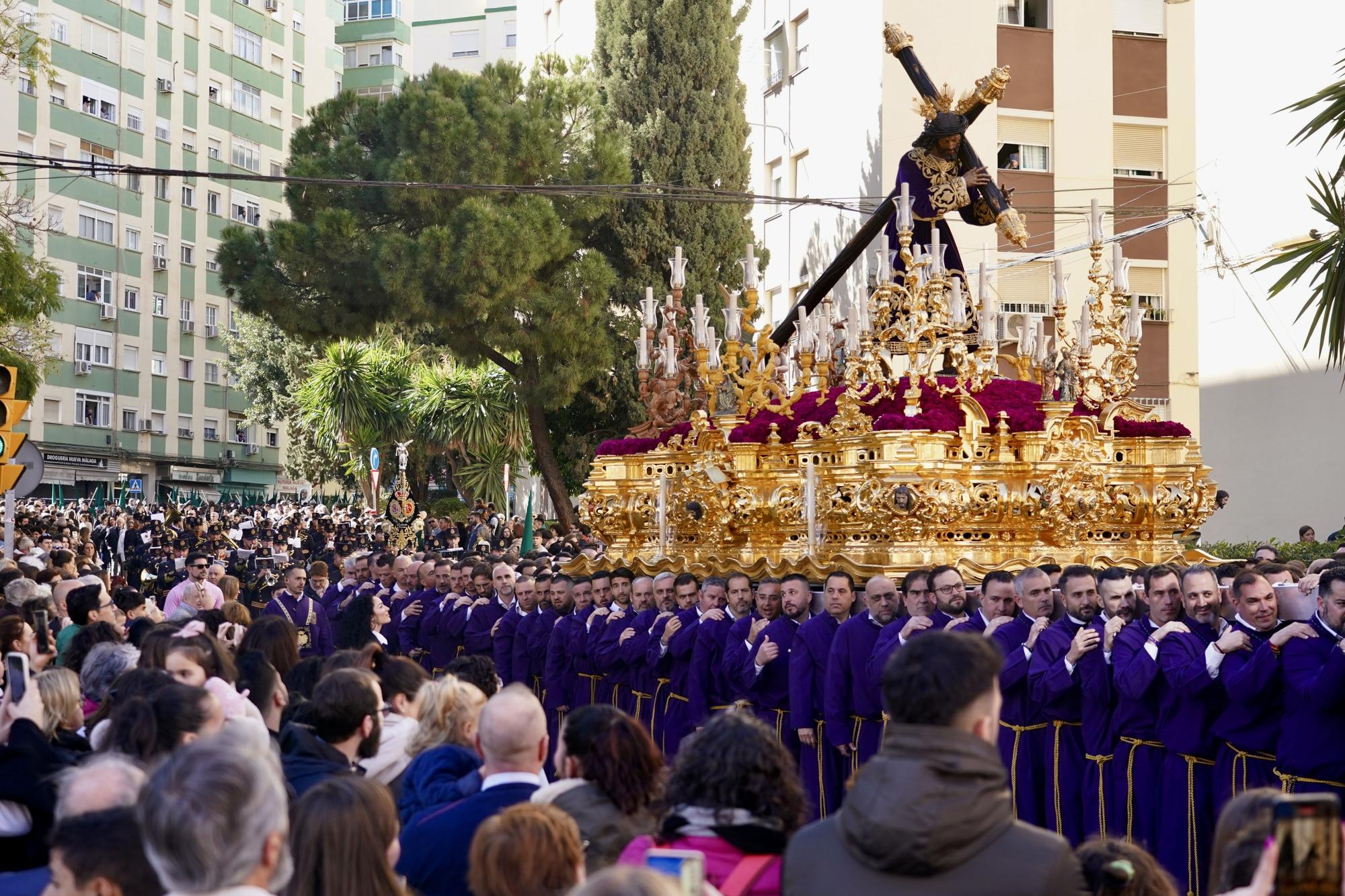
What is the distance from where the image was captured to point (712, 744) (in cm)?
385

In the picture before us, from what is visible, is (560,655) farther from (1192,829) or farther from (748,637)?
(1192,829)

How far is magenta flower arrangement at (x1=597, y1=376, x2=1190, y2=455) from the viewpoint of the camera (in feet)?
35.4

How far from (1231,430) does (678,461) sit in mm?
13164

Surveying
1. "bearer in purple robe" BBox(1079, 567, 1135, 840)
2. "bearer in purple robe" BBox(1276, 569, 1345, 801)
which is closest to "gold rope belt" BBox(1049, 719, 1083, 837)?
"bearer in purple robe" BBox(1079, 567, 1135, 840)

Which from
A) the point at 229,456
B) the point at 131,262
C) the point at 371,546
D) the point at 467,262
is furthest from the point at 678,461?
the point at 229,456

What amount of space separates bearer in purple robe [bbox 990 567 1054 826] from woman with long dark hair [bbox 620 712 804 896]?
5.20 m

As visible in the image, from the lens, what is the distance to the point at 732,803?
3.79m

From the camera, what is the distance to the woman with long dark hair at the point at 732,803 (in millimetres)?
3754

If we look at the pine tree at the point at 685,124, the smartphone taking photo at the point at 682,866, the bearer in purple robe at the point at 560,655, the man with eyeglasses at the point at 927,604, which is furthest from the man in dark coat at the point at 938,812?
the pine tree at the point at 685,124

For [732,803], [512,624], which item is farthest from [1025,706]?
[512,624]

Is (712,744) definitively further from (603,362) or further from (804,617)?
(603,362)

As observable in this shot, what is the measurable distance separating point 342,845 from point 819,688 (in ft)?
22.6

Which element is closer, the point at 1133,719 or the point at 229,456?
the point at 1133,719

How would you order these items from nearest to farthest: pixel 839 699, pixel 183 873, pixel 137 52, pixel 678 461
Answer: pixel 183 873
pixel 839 699
pixel 678 461
pixel 137 52
